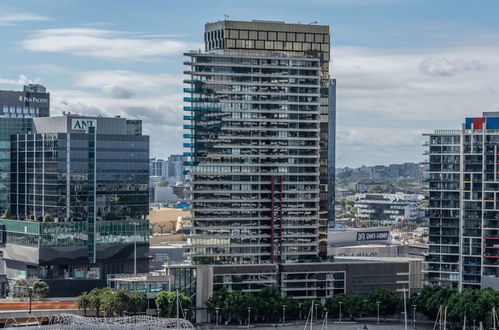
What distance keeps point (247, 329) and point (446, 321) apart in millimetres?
32138

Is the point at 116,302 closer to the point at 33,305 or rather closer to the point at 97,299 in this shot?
the point at 97,299

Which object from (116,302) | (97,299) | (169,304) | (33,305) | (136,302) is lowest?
(169,304)

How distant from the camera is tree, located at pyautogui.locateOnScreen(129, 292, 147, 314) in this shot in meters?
196

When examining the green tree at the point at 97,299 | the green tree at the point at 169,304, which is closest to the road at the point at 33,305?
the green tree at the point at 97,299

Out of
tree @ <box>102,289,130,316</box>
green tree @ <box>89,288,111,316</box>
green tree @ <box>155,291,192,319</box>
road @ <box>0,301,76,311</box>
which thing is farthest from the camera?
green tree @ <box>155,291,192,319</box>

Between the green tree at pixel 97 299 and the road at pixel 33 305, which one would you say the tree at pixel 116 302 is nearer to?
the green tree at pixel 97 299

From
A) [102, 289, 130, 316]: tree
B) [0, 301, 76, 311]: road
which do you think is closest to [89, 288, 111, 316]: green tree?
[102, 289, 130, 316]: tree

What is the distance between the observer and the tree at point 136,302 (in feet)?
643

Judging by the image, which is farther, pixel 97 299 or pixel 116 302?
pixel 116 302

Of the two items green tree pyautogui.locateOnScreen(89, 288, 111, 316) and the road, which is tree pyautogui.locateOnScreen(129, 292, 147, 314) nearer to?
green tree pyautogui.locateOnScreen(89, 288, 111, 316)

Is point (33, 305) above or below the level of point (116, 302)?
below

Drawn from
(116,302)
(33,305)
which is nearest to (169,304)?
(116,302)

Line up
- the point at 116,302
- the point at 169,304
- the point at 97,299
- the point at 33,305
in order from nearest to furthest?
the point at 97,299
the point at 116,302
the point at 33,305
the point at 169,304

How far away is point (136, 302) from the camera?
196375 mm
